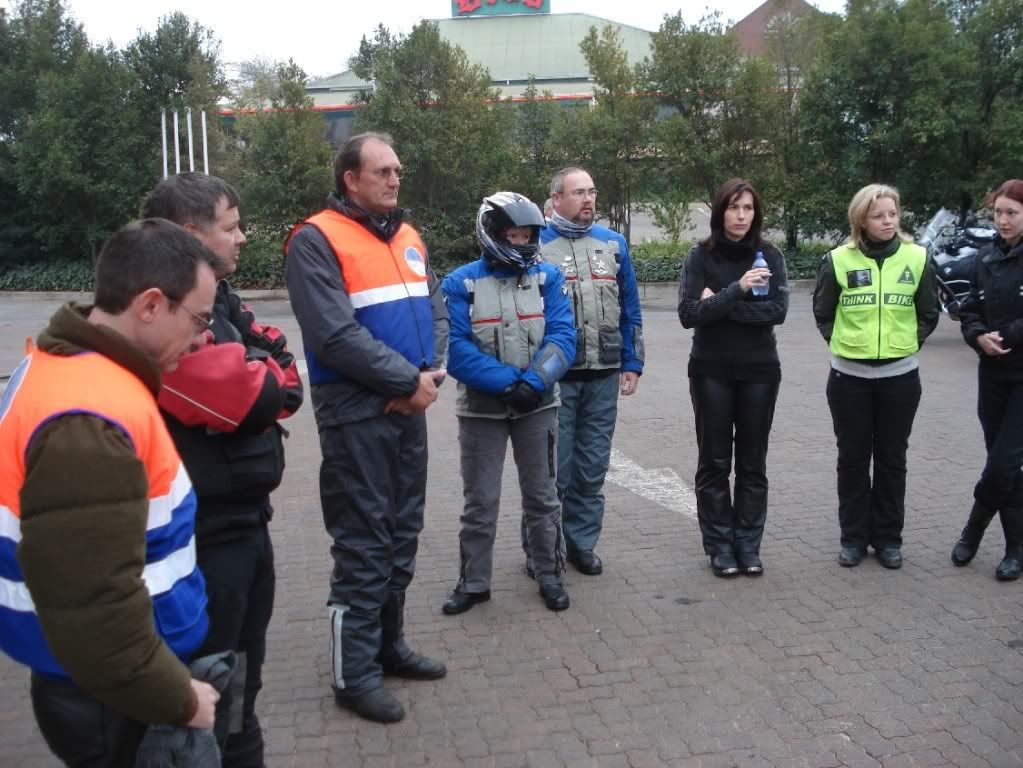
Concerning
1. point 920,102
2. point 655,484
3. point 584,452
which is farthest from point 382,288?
point 920,102

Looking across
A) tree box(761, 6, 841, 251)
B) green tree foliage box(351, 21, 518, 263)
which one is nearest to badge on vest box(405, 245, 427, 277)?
tree box(761, 6, 841, 251)

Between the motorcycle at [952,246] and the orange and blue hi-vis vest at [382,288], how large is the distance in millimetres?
9611

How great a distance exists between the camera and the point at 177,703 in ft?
6.65

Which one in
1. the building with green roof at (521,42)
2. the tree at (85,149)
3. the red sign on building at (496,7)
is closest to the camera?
the tree at (85,149)

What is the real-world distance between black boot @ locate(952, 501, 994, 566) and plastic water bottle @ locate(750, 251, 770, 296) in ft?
5.50

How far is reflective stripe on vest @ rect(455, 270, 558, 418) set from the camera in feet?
15.9

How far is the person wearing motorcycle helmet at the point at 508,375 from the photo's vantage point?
4.74 metres

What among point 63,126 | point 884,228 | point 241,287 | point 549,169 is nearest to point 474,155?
point 549,169

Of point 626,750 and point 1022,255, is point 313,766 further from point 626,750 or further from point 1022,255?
point 1022,255

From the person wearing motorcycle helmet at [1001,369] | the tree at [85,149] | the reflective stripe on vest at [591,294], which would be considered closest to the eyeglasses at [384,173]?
the reflective stripe on vest at [591,294]

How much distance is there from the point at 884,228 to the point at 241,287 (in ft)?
72.2

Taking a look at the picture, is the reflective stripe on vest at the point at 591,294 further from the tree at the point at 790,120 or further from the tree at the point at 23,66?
the tree at the point at 23,66

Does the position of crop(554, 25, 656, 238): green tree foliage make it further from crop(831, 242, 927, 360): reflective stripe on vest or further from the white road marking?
crop(831, 242, 927, 360): reflective stripe on vest

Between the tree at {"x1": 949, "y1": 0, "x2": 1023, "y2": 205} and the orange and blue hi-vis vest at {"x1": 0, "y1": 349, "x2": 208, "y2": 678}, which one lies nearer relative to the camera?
the orange and blue hi-vis vest at {"x1": 0, "y1": 349, "x2": 208, "y2": 678}
